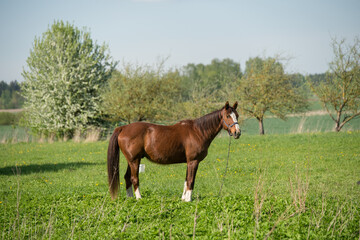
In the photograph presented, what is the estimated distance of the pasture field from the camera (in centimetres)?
556

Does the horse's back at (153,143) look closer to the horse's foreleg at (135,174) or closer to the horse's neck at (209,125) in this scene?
the horse's foreleg at (135,174)

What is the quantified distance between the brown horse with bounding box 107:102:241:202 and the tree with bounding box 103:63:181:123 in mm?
17326

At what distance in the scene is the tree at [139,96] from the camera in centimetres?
2503

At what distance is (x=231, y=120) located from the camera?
721cm

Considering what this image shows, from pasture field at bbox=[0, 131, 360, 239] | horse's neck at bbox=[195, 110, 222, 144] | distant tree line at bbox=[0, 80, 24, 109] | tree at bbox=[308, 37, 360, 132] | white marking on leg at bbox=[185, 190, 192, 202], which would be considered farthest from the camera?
distant tree line at bbox=[0, 80, 24, 109]

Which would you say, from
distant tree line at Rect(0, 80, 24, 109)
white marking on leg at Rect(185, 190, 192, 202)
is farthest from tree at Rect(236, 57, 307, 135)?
distant tree line at Rect(0, 80, 24, 109)

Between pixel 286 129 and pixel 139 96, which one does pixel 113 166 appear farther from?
pixel 286 129

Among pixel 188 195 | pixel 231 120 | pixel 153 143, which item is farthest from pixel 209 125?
pixel 188 195

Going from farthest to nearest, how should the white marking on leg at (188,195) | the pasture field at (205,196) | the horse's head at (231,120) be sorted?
1. the white marking on leg at (188,195)
2. the horse's head at (231,120)
3. the pasture field at (205,196)

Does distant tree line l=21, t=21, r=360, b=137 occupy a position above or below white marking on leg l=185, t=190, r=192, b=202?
above

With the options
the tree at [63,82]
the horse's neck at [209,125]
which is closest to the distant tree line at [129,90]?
the tree at [63,82]

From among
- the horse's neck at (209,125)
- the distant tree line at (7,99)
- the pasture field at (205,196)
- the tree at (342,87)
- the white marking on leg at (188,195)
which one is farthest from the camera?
the distant tree line at (7,99)

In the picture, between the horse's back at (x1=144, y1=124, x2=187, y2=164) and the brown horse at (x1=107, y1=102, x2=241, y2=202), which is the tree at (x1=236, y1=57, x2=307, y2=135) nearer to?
the brown horse at (x1=107, y1=102, x2=241, y2=202)

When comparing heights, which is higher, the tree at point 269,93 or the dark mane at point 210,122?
the tree at point 269,93
